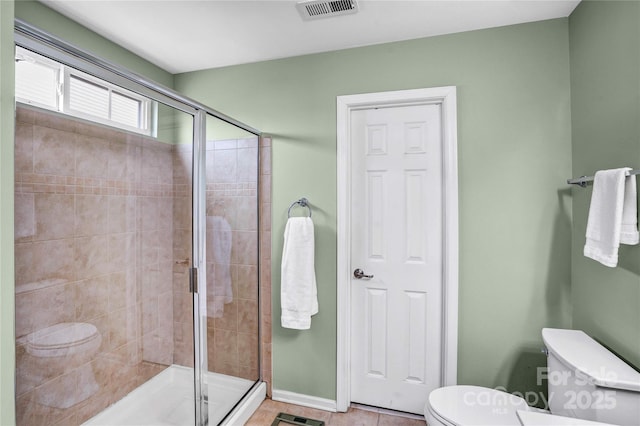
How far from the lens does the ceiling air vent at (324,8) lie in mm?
1646

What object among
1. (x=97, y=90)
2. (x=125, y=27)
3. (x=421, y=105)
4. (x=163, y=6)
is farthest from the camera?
(x=421, y=105)

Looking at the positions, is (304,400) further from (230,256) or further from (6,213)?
(6,213)

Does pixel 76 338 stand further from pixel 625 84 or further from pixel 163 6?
pixel 625 84

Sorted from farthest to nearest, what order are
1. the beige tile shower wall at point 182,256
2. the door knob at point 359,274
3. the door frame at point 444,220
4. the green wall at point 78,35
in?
the door knob at point 359,274
the door frame at point 444,220
the beige tile shower wall at point 182,256
the green wall at point 78,35

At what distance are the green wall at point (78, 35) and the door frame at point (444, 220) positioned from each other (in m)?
1.39

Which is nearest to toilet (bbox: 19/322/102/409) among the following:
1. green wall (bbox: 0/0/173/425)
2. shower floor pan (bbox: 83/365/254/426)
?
shower floor pan (bbox: 83/365/254/426)

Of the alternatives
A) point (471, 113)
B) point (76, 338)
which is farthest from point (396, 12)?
point (76, 338)

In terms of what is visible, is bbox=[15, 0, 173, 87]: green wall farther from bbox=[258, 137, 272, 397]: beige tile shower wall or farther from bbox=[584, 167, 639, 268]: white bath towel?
bbox=[584, 167, 639, 268]: white bath towel

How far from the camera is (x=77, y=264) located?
5.03 ft

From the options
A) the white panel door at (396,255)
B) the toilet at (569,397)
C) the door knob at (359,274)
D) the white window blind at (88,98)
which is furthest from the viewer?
the door knob at (359,274)

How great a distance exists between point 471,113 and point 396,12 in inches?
27.9

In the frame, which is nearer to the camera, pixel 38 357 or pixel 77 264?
pixel 38 357

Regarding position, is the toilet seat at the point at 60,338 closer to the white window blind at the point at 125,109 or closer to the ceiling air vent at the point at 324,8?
the white window blind at the point at 125,109

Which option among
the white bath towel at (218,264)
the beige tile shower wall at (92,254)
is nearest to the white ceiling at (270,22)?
the beige tile shower wall at (92,254)
